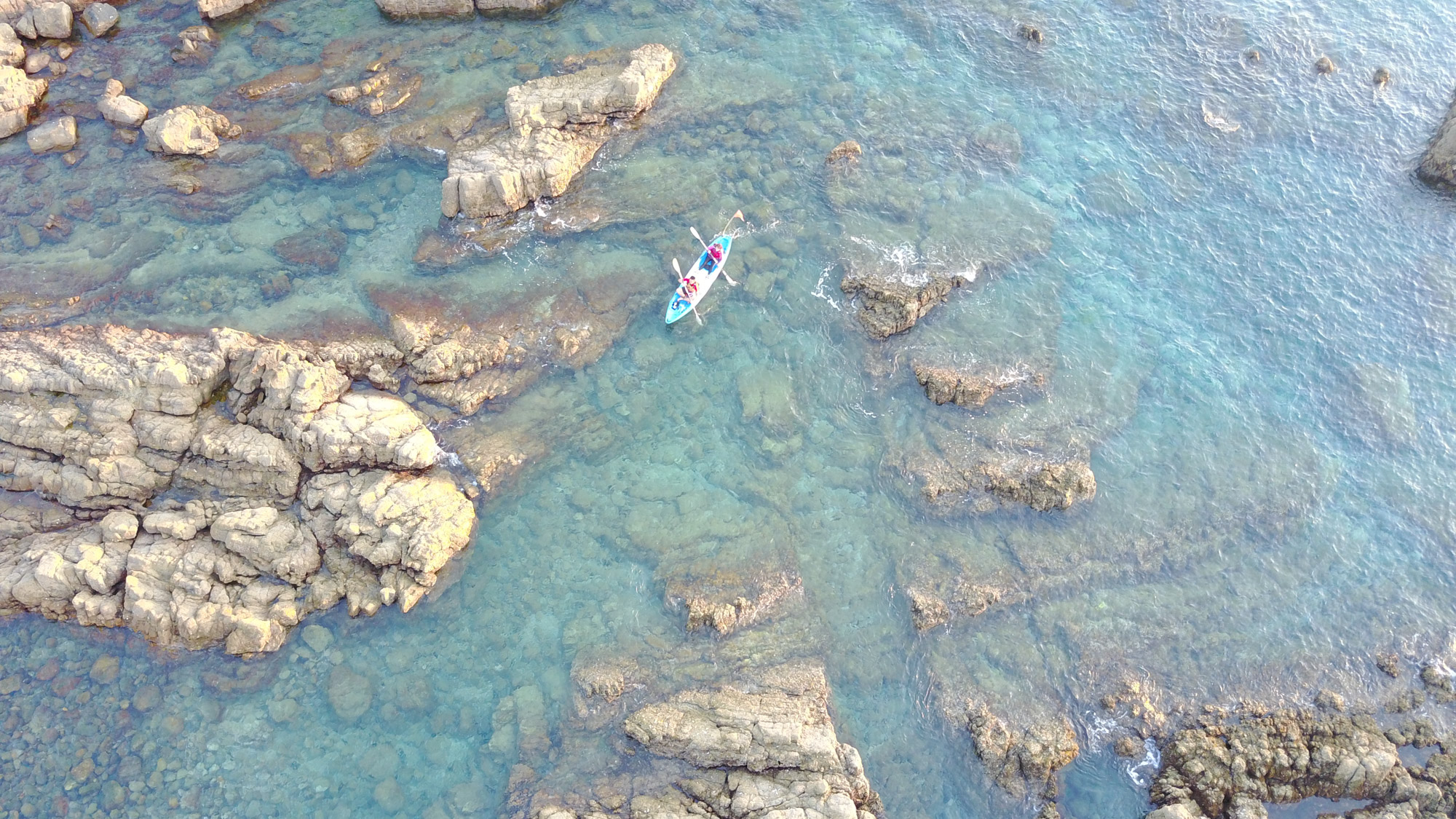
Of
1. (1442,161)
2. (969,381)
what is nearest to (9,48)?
(969,381)

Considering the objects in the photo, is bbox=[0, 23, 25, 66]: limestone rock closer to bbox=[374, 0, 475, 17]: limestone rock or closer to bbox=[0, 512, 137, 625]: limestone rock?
bbox=[374, 0, 475, 17]: limestone rock

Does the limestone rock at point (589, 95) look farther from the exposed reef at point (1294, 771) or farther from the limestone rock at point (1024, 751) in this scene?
the exposed reef at point (1294, 771)

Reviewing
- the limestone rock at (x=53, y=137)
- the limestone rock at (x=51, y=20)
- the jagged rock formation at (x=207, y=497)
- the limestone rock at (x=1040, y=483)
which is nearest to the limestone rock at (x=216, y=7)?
the limestone rock at (x=51, y=20)

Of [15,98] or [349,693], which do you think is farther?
[15,98]

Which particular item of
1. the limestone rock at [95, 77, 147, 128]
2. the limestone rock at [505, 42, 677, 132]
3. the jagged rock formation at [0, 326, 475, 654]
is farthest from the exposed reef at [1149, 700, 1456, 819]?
the limestone rock at [95, 77, 147, 128]

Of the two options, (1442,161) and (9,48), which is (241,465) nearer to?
(9,48)

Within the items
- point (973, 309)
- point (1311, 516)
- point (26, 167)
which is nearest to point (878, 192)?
point (973, 309)

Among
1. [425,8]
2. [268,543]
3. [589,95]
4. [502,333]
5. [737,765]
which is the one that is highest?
[425,8]
